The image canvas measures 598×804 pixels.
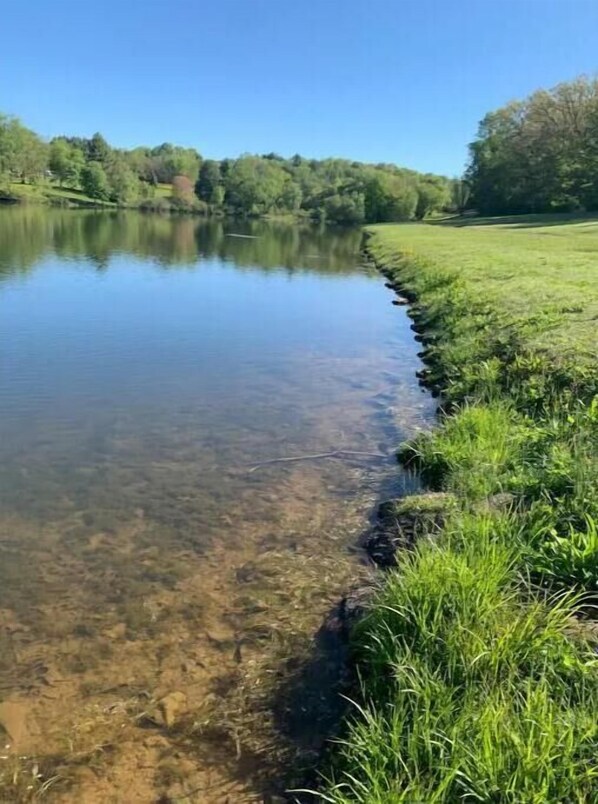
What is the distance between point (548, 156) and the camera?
290 feet

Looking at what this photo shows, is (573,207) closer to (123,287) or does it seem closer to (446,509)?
(123,287)

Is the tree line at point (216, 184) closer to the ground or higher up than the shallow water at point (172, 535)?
higher up

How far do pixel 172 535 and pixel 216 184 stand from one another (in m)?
178

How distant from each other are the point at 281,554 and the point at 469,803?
4297 millimetres

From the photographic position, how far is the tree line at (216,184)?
137m

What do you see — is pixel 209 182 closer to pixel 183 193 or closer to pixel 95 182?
pixel 183 193

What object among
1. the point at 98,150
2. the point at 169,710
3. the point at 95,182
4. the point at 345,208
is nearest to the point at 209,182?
the point at 98,150

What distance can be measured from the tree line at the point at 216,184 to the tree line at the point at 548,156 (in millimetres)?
35335

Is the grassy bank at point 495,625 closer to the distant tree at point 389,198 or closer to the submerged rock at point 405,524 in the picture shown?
the submerged rock at point 405,524

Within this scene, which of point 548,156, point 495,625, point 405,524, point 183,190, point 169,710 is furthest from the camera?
point 183,190

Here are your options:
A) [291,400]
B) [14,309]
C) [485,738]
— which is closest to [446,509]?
[485,738]

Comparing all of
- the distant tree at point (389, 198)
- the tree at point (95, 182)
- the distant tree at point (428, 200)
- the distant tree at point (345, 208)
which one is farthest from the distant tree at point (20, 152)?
the distant tree at point (428, 200)

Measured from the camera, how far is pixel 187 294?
31.0m

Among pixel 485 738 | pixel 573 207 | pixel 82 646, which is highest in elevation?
pixel 573 207
